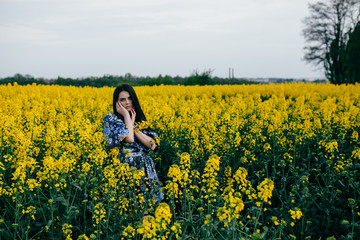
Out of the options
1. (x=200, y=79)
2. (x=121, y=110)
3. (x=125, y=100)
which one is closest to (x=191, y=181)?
(x=121, y=110)

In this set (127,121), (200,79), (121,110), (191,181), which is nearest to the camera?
(191,181)

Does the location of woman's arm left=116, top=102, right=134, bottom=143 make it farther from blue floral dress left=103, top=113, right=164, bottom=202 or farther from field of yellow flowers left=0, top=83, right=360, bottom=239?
field of yellow flowers left=0, top=83, right=360, bottom=239

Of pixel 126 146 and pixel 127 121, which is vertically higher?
pixel 127 121

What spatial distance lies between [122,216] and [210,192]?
97 cm

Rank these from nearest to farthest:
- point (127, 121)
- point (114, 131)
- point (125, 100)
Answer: point (114, 131) < point (127, 121) < point (125, 100)

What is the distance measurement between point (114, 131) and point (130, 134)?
0.73 feet

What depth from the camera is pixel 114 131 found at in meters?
4.41

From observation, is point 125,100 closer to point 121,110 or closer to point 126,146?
point 121,110

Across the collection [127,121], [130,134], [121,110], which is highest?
[121,110]

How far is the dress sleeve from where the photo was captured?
439cm

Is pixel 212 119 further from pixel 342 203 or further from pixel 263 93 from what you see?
pixel 263 93

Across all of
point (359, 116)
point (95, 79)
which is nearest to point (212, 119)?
point (359, 116)

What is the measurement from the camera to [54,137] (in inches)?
170

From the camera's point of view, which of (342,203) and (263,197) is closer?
(263,197)
